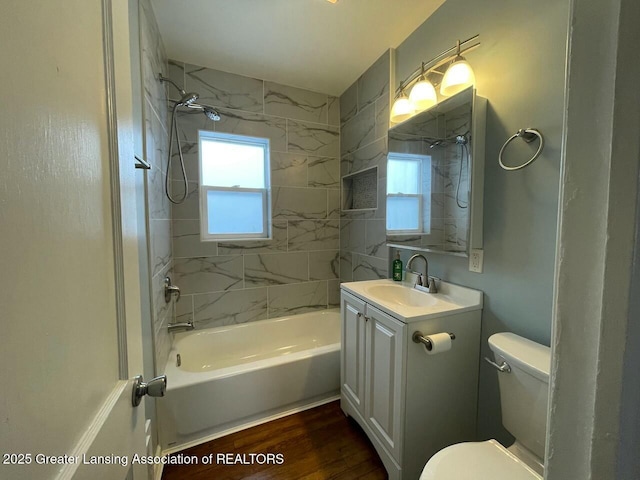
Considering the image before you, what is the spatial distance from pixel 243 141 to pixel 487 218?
2.06 m

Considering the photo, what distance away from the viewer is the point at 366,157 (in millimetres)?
2252

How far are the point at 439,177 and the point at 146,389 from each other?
1.64 metres

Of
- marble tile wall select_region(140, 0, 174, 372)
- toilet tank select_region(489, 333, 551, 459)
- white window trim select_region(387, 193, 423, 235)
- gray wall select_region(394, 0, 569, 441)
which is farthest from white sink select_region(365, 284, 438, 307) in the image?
marble tile wall select_region(140, 0, 174, 372)

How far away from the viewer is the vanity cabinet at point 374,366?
1.26 m

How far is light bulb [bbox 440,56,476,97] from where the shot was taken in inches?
53.3

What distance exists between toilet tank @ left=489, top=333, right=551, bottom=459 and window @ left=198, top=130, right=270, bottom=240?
2011mm

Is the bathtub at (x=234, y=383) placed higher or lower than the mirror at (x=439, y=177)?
lower

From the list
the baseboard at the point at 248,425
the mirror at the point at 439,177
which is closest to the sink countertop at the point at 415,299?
the mirror at the point at 439,177

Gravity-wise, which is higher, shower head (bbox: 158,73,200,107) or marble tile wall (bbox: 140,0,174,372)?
shower head (bbox: 158,73,200,107)

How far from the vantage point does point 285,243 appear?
2533 mm

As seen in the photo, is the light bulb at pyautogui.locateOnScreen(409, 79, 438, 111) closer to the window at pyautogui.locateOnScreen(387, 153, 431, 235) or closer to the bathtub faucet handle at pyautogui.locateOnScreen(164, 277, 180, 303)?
the window at pyautogui.locateOnScreen(387, 153, 431, 235)

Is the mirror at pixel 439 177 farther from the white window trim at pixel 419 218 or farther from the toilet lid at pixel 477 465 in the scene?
the toilet lid at pixel 477 465

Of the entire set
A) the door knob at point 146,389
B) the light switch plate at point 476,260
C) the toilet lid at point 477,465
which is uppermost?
the light switch plate at point 476,260

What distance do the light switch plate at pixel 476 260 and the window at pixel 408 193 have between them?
0.33m
